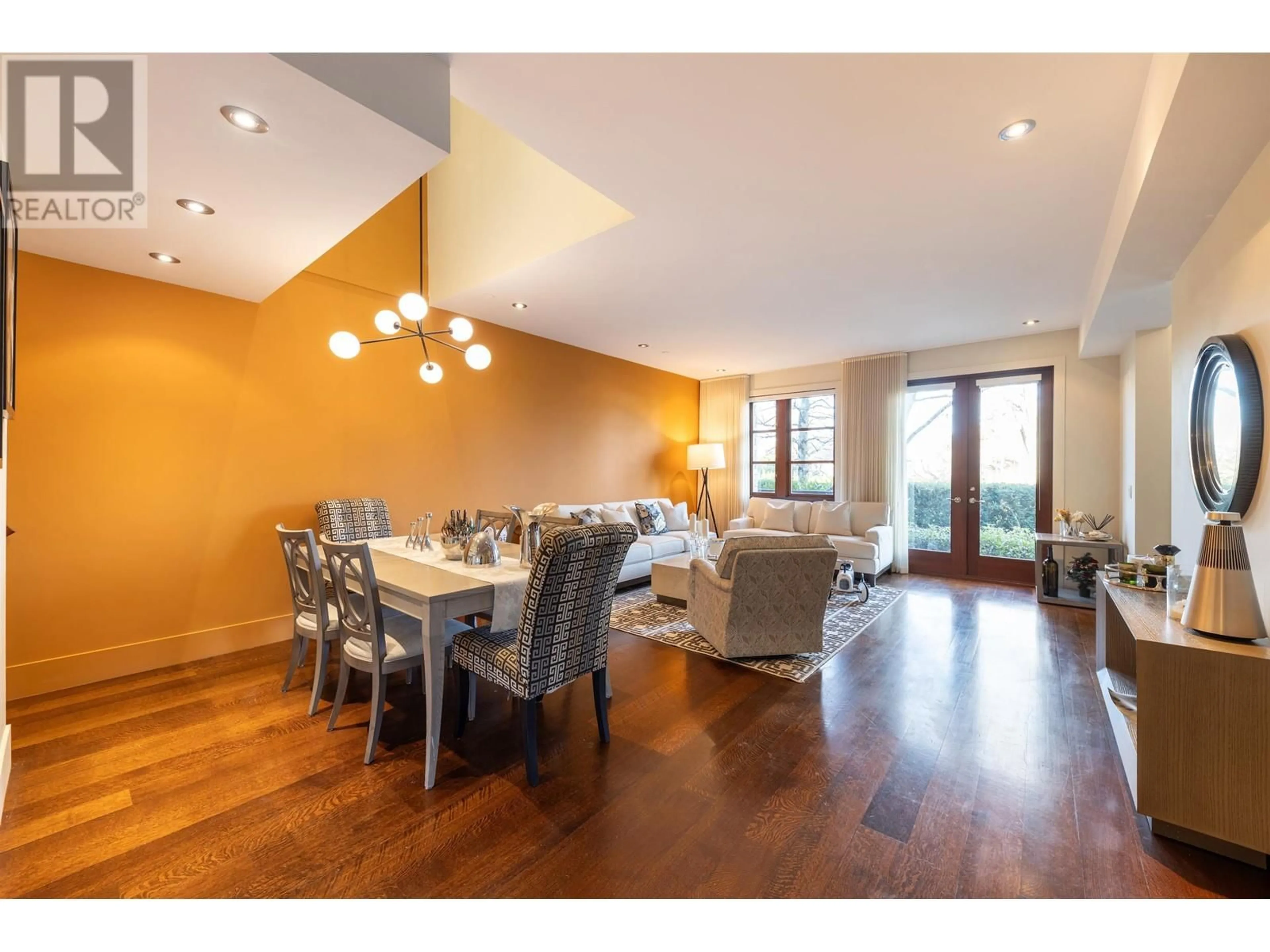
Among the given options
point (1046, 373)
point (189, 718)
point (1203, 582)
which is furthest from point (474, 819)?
point (1046, 373)

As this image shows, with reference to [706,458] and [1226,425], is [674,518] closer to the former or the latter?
[706,458]

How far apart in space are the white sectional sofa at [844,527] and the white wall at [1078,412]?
5.51 feet

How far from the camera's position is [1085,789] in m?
1.93

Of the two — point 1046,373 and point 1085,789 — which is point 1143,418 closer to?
point 1046,373

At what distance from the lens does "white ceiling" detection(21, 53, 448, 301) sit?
156 cm

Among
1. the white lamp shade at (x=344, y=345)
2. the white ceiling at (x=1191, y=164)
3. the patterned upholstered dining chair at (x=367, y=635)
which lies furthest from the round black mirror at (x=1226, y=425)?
the white lamp shade at (x=344, y=345)

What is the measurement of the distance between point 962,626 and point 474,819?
3.87 m

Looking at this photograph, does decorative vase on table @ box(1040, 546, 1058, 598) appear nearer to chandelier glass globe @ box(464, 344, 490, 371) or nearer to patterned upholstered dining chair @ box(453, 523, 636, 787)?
patterned upholstered dining chair @ box(453, 523, 636, 787)

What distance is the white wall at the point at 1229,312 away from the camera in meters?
1.79

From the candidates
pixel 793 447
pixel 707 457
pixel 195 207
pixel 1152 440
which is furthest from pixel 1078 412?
pixel 195 207

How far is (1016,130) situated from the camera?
2090 millimetres

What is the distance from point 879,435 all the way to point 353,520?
18.7ft

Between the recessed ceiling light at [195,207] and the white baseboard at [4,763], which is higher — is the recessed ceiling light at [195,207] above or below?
above

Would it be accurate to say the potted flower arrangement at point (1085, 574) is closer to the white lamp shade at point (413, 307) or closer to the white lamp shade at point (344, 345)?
the white lamp shade at point (413, 307)
